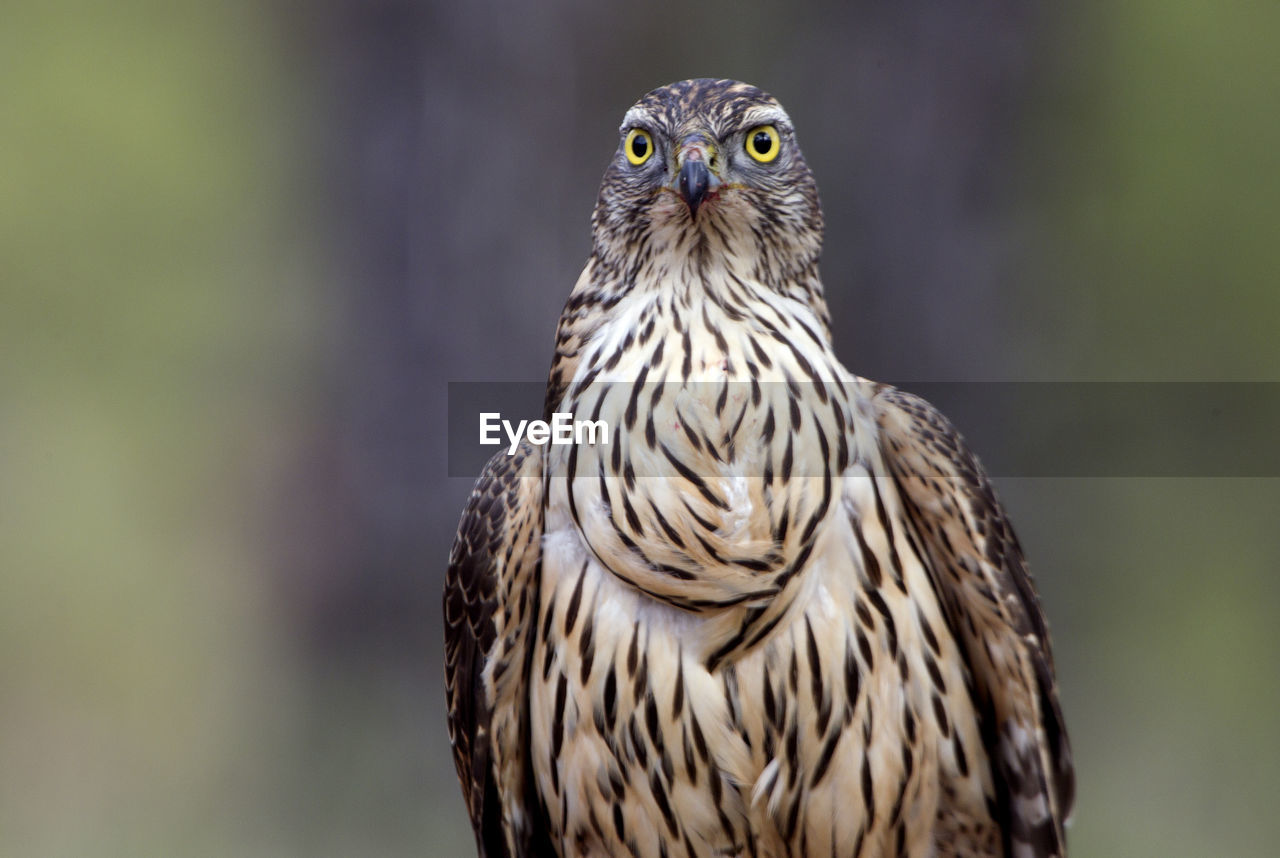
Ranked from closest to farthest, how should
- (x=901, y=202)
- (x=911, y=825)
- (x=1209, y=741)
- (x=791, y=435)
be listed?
(x=791, y=435), (x=911, y=825), (x=901, y=202), (x=1209, y=741)

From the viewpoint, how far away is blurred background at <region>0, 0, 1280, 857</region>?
224 cm

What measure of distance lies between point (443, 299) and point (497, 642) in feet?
3.20

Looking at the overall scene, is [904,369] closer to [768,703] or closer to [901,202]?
[901,202]

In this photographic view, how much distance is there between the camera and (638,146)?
143 cm

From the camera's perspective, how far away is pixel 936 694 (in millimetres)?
1452

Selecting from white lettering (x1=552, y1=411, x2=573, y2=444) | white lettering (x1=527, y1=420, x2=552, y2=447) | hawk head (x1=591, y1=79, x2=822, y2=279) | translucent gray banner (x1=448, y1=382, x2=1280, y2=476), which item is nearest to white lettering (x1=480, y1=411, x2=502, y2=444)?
translucent gray banner (x1=448, y1=382, x2=1280, y2=476)

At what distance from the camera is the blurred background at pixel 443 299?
2238 mm

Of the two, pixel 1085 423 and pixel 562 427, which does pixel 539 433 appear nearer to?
pixel 562 427

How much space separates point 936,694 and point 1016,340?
1104 mm

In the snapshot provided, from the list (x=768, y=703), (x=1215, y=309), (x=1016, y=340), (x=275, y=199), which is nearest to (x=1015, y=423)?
(x=1016, y=340)

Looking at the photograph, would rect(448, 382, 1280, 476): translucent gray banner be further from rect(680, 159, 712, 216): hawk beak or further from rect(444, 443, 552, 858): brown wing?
rect(680, 159, 712, 216): hawk beak

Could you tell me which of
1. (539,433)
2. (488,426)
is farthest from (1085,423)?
(539,433)

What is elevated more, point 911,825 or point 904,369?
point 904,369

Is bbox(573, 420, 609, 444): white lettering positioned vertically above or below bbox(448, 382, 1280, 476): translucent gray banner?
above
